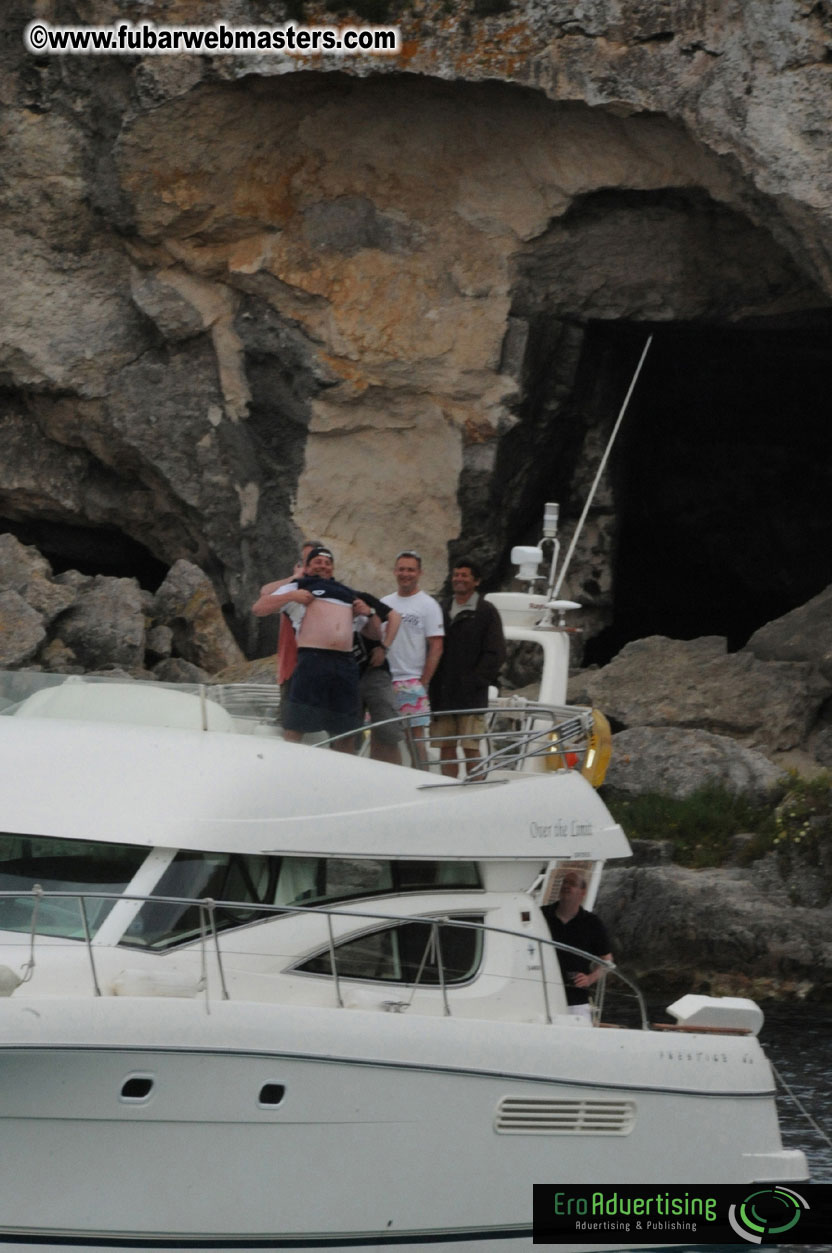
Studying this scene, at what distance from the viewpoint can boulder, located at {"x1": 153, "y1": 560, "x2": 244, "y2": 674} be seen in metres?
18.9

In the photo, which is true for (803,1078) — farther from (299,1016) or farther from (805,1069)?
(299,1016)

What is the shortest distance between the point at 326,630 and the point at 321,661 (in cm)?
16

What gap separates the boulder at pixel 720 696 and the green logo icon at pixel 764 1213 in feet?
30.6

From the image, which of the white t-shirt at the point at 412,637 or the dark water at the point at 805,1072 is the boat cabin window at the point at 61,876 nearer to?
the white t-shirt at the point at 412,637

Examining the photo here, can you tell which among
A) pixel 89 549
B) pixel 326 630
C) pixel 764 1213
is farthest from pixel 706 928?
pixel 89 549

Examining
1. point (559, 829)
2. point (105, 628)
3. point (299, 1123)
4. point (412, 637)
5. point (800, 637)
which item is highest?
point (412, 637)

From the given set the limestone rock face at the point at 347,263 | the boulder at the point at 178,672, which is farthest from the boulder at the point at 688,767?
the boulder at the point at 178,672

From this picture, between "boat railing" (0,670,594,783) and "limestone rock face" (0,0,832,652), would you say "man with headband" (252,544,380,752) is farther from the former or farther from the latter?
"limestone rock face" (0,0,832,652)

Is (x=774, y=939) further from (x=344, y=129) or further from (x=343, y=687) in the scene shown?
(x=344, y=129)

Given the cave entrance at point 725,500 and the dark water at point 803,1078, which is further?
the cave entrance at point 725,500

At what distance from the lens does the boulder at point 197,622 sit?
18938 millimetres

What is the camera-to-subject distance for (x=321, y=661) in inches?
362

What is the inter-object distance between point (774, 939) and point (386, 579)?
661 cm

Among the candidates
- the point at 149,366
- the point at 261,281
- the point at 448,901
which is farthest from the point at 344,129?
the point at 448,901
